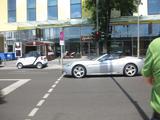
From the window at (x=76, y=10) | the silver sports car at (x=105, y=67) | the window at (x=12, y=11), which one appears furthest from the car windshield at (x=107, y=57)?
the window at (x=12, y=11)

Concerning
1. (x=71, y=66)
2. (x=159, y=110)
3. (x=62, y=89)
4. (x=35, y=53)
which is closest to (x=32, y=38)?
(x=35, y=53)

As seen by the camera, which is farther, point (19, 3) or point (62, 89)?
point (19, 3)

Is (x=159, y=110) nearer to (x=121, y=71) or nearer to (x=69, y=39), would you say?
(x=121, y=71)

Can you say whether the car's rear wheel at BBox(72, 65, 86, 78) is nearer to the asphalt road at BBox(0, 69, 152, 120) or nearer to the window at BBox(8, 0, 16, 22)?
the asphalt road at BBox(0, 69, 152, 120)

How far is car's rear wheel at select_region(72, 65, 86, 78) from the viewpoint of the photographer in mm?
22656

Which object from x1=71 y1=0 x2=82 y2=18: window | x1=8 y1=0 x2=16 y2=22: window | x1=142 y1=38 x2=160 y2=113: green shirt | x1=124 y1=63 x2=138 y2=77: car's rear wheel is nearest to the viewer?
x1=142 y1=38 x2=160 y2=113: green shirt

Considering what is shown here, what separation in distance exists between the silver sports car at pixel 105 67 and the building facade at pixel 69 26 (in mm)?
27460

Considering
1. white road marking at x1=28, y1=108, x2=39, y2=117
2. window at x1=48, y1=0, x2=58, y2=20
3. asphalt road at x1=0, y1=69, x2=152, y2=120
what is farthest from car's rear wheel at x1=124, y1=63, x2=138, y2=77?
window at x1=48, y1=0, x2=58, y2=20

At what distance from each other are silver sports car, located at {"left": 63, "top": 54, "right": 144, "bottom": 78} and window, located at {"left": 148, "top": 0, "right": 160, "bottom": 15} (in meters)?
33.1

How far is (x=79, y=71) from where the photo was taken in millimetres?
22719

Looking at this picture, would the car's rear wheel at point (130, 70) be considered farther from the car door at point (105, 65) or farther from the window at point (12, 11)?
the window at point (12, 11)

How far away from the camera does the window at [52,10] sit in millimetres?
58781

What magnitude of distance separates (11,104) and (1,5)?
164 ft

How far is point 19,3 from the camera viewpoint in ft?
197
